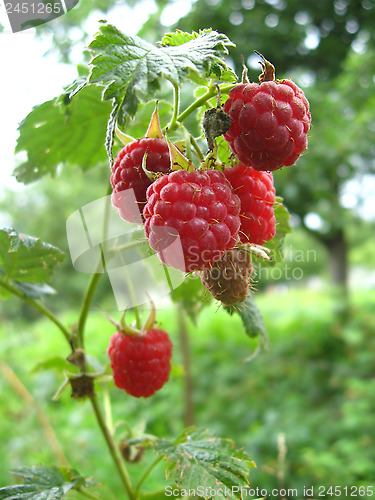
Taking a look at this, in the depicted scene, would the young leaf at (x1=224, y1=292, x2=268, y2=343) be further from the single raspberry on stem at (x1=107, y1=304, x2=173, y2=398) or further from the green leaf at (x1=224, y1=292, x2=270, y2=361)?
the single raspberry on stem at (x1=107, y1=304, x2=173, y2=398)

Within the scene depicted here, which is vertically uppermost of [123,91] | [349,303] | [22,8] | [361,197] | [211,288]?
[22,8]

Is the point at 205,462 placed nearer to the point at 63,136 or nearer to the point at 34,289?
the point at 34,289

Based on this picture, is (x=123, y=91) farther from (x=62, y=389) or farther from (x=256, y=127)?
(x=62, y=389)

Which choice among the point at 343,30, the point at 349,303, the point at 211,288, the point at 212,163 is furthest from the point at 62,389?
the point at 343,30

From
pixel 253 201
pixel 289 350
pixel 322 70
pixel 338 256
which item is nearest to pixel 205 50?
pixel 253 201

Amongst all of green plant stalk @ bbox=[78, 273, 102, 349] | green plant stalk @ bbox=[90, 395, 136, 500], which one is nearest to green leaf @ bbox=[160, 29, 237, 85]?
green plant stalk @ bbox=[78, 273, 102, 349]

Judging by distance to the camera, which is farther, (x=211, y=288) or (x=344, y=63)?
(x=344, y=63)
